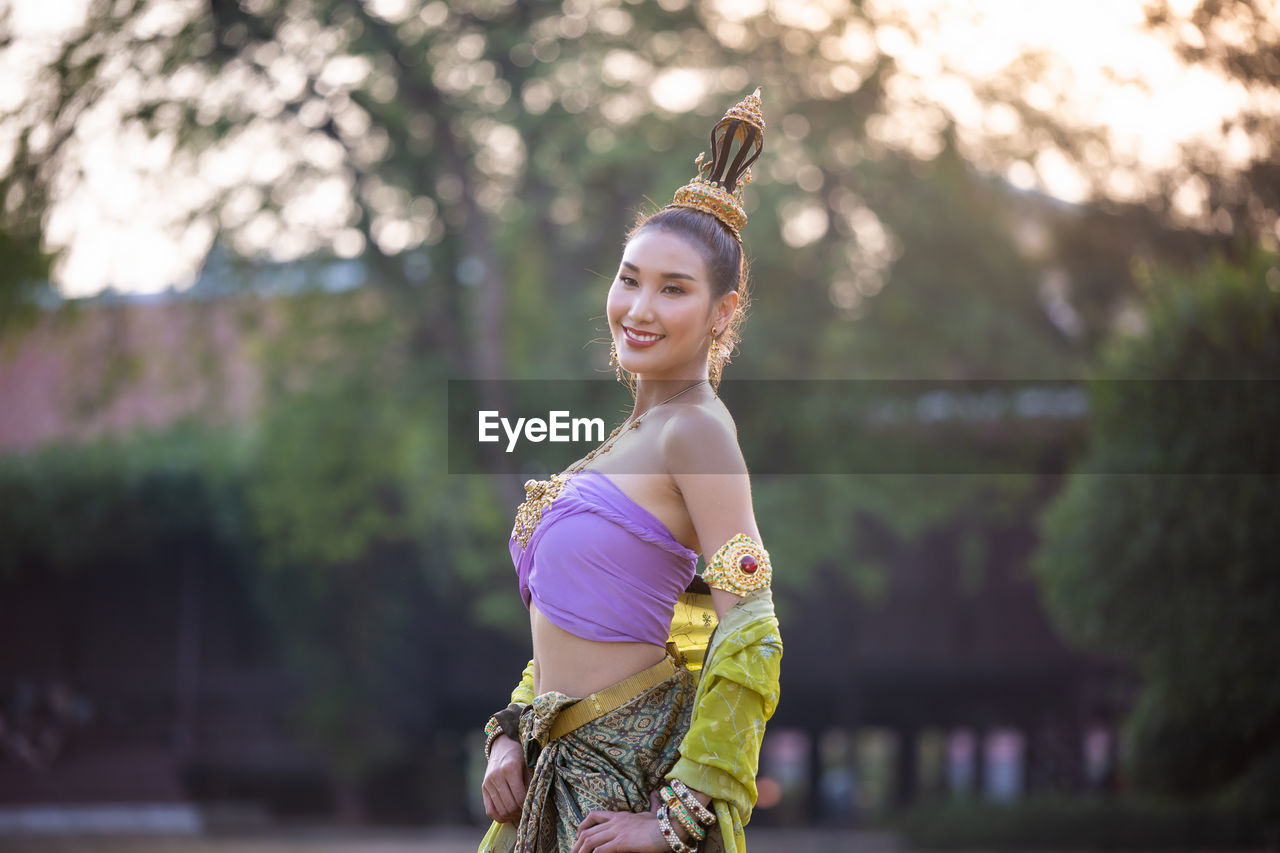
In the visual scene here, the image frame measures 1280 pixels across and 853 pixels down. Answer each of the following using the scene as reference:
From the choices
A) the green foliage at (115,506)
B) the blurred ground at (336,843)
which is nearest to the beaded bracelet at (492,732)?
the blurred ground at (336,843)

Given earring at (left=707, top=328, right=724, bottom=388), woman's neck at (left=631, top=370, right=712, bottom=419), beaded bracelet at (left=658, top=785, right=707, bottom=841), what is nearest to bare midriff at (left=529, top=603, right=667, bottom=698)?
beaded bracelet at (left=658, top=785, right=707, bottom=841)

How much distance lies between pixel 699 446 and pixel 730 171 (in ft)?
1.81

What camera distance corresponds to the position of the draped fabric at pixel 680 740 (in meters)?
2.12

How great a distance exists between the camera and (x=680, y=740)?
231 centimetres

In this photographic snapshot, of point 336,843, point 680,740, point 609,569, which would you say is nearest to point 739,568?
point 609,569

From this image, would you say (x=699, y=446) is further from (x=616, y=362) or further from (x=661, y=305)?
(x=616, y=362)

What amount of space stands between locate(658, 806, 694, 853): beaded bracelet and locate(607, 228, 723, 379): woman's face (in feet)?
2.47

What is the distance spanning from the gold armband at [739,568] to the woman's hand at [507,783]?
0.53 m

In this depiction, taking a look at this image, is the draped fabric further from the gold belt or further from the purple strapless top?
the purple strapless top

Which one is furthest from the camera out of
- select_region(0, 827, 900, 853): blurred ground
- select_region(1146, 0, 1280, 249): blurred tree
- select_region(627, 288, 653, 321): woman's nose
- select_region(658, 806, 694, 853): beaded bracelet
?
select_region(0, 827, 900, 853): blurred ground

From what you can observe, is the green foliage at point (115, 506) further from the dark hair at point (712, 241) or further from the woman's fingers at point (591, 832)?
the woman's fingers at point (591, 832)

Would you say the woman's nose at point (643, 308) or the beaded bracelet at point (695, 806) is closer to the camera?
the beaded bracelet at point (695, 806)

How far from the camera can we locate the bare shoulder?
2.26 m

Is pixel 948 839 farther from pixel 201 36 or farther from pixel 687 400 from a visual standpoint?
pixel 687 400
